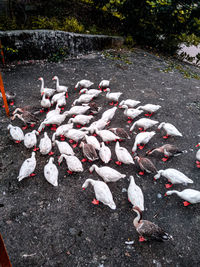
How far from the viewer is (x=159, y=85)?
7.02 m

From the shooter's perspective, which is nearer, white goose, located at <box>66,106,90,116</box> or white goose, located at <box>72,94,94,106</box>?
white goose, located at <box>66,106,90,116</box>

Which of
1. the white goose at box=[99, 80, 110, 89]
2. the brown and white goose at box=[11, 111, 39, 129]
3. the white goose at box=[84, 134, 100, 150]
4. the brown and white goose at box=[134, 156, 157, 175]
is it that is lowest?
the brown and white goose at box=[11, 111, 39, 129]

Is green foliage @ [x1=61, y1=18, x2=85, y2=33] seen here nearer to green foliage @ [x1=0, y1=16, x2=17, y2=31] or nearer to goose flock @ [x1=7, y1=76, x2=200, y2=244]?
green foliage @ [x1=0, y1=16, x2=17, y2=31]

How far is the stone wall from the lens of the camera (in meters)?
6.92

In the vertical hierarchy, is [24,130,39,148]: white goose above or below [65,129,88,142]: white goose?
below

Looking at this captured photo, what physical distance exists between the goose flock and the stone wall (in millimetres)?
2620

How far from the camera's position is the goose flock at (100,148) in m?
3.26

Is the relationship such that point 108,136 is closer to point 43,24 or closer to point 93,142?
point 93,142

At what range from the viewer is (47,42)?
7.51 meters

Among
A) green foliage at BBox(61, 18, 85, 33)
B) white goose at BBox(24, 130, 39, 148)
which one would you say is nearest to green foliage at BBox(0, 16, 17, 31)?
green foliage at BBox(61, 18, 85, 33)

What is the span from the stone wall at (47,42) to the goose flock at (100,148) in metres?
2.62

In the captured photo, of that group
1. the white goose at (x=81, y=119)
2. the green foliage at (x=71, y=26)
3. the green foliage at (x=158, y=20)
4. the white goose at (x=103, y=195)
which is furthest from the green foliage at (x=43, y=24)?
the white goose at (x=103, y=195)

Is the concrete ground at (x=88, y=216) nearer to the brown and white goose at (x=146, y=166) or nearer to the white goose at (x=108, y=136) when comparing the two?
the brown and white goose at (x=146, y=166)

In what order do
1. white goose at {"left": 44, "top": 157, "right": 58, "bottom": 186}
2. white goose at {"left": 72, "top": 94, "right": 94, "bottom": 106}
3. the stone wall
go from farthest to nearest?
the stone wall, white goose at {"left": 72, "top": 94, "right": 94, "bottom": 106}, white goose at {"left": 44, "top": 157, "right": 58, "bottom": 186}
